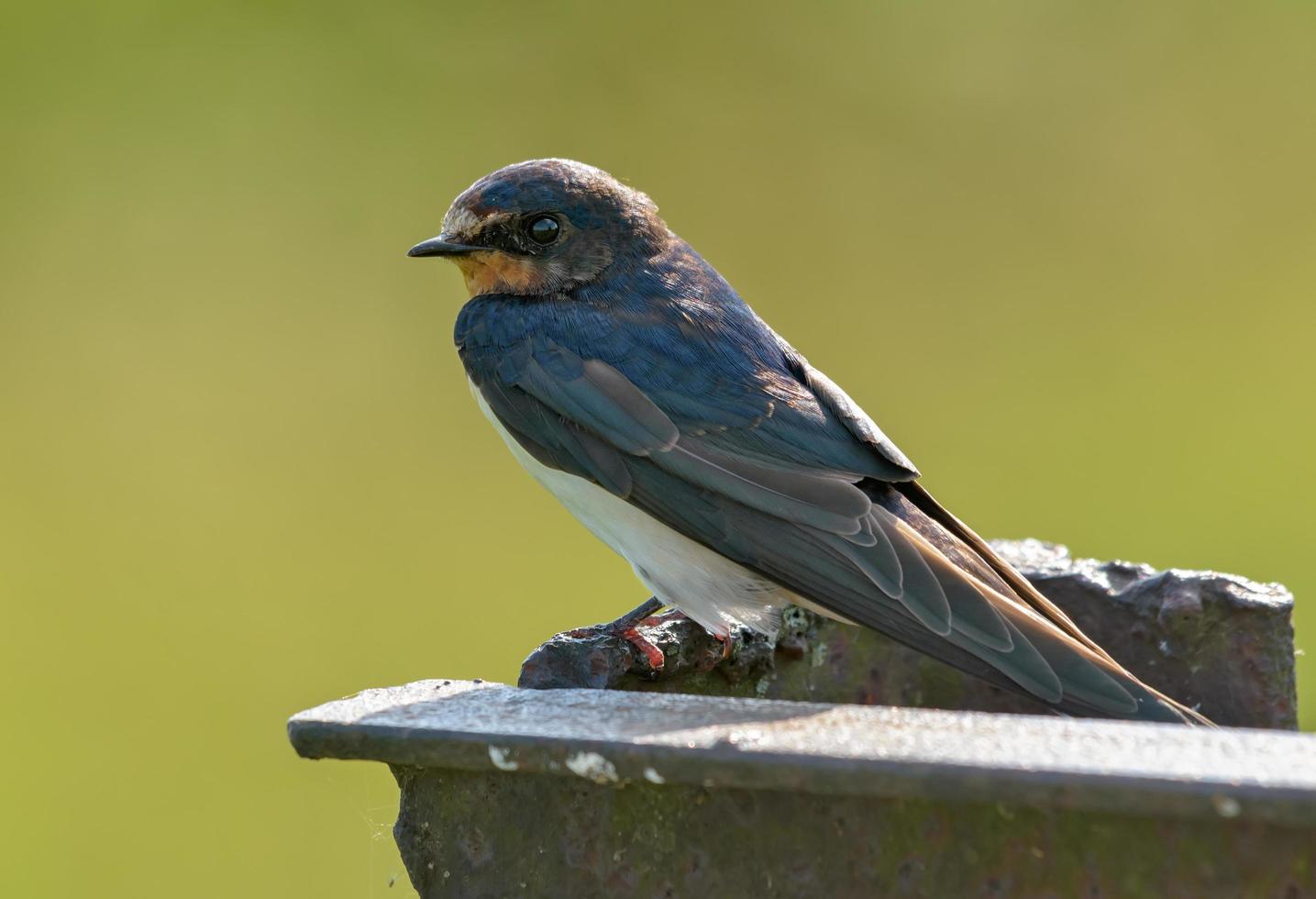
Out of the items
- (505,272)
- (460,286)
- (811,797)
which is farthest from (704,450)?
(460,286)

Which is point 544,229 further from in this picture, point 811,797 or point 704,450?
point 811,797

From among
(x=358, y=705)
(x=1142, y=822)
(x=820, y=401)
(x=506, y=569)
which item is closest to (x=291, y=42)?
(x=506, y=569)

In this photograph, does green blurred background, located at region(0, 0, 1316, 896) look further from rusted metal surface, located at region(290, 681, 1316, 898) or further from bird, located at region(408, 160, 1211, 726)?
rusted metal surface, located at region(290, 681, 1316, 898)

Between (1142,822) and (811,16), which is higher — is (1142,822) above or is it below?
below

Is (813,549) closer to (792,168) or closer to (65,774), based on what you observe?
(65,774)

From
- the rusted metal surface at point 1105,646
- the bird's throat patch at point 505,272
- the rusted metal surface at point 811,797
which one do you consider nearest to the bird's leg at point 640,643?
the rusted metal surface at point 1105,646

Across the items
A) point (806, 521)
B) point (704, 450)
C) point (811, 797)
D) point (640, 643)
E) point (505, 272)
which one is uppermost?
point (505, 272)

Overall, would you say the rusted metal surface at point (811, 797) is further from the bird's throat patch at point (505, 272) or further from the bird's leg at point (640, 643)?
the bird's throat patch at point (505, 272)
